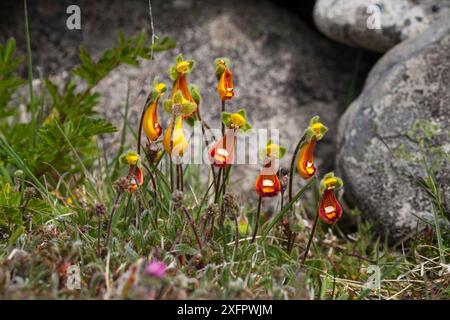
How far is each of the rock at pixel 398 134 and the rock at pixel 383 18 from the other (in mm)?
181

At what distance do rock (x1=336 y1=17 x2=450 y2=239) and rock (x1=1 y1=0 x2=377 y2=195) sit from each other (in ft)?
1.40

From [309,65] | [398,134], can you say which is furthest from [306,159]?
[309,65]

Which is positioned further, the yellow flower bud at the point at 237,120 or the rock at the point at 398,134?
the rock at the point at 398,134

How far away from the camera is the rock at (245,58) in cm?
280

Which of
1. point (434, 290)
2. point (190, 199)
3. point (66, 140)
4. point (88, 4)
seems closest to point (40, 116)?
point (66, 140)

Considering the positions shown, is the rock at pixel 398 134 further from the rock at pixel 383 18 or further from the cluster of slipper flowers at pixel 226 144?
the cluster of slipper flowers at pixel 226 144

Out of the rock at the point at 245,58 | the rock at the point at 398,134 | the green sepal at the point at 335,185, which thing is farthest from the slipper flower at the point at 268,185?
the rock at the point at 245,58

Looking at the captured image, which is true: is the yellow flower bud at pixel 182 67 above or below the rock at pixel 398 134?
above

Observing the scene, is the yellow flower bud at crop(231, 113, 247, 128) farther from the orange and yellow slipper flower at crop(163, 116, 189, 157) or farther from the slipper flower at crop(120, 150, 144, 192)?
the slipper flower at crop(120, 150, 144, 192)

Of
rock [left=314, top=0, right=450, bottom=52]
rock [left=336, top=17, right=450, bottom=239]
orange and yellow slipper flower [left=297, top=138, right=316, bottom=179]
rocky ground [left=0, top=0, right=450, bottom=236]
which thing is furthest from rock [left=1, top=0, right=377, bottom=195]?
orange and yellow slipper flower [left=297, top=138, right=316, bottom=179]

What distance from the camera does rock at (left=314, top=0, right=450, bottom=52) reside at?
2.55 m

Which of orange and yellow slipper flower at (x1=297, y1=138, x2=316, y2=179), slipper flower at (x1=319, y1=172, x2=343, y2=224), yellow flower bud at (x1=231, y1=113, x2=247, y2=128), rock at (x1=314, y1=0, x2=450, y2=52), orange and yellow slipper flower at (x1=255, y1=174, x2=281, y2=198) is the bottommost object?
slipper flower at (x1=319, y1=172, x2=343, y2=224)

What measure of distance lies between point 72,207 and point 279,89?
3.82ft
